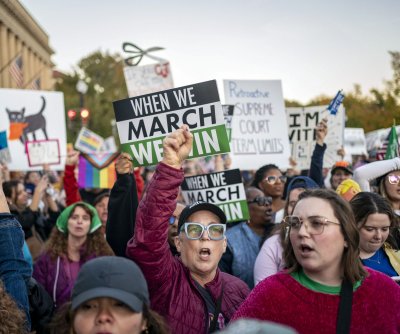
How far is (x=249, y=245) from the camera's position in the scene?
524 centimetres

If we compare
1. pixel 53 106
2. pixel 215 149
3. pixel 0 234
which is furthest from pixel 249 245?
pixel 53 106

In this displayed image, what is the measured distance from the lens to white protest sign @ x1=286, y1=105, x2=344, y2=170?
841cm

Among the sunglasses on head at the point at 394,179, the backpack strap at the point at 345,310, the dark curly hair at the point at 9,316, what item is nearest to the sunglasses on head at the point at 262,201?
the sunglasses on head at the point at 394,179

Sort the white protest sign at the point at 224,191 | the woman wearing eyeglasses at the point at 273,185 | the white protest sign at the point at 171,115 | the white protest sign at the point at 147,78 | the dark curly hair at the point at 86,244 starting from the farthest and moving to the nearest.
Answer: the white protest sign at the point at 147,78, the woman wearing eyeglasses at the point at 273,185, the white protest sign at the point at 224,191, the dark curly hair at the point at 86,244, the white protest sign at the point at 171,115

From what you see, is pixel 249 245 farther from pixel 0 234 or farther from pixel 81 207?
pixel 0 234

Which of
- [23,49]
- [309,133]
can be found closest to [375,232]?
[309,133]

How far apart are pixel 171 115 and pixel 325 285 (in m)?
2.17

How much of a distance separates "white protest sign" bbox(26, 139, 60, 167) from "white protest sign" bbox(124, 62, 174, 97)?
6.13 feet

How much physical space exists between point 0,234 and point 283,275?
140 cm

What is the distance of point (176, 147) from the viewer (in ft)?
10.6

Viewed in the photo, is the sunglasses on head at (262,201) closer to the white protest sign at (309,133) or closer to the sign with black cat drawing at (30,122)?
the white protest sign at (309,133)

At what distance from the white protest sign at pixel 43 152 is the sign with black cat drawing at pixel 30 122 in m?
0.02

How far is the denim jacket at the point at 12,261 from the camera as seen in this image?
2.88 metres

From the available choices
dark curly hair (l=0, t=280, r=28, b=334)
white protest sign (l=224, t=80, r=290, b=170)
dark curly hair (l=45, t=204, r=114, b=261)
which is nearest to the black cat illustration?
white protest sign (l=224, t=80, r=290, b=170)
